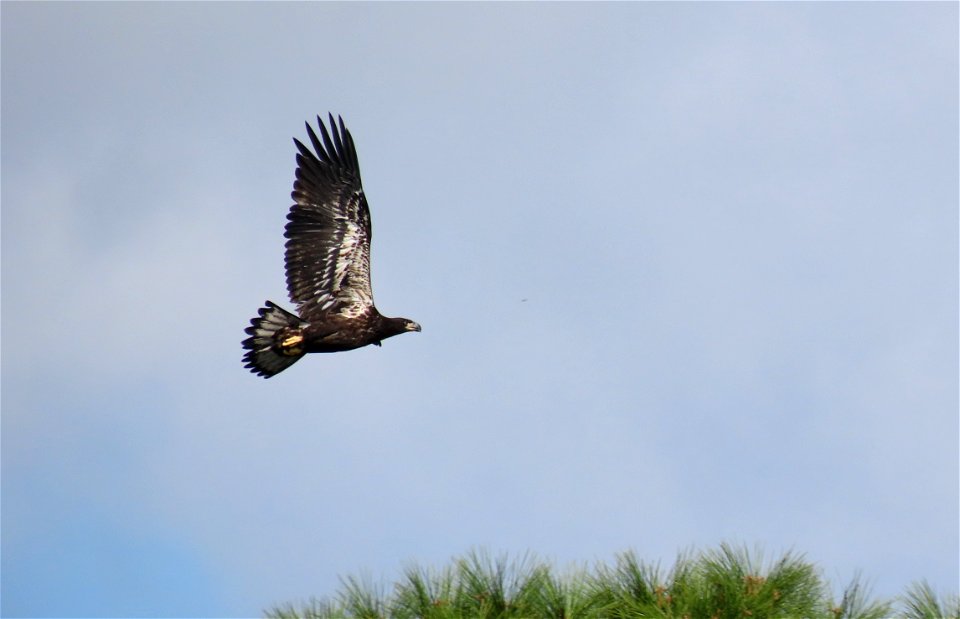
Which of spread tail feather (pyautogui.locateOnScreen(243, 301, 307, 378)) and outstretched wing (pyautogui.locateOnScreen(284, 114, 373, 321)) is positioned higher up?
outstretched wing (pyautogui.locateOnScreen(284, 114, 373, 321))

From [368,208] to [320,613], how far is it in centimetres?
505

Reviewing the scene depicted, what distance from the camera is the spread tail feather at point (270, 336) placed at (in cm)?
1431

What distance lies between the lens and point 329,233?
14.7 metres

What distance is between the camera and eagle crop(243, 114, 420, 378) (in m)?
14.4

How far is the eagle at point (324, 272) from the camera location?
1435cm

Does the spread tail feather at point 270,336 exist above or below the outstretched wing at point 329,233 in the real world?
below

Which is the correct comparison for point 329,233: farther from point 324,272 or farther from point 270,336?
→ point 270,336

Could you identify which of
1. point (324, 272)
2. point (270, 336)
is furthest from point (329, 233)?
point (270, 336)

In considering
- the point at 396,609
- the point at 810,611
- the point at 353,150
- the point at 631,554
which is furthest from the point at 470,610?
the point at 353,150

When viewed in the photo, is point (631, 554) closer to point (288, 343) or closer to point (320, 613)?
point (320, 613)

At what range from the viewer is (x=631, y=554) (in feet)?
37.9

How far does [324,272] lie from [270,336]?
85 centimetres

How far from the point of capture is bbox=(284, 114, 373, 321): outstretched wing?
1458 cm

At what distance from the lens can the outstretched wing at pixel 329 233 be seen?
14.6 metres
